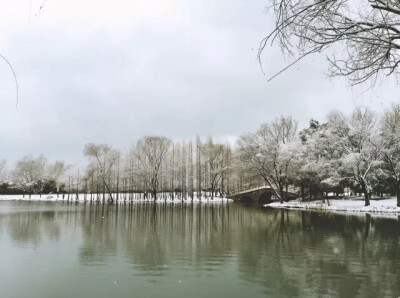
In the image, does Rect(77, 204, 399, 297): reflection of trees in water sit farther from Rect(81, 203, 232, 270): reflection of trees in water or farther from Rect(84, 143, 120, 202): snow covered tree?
Rect(84, 143, 120, 202): snow covered tree

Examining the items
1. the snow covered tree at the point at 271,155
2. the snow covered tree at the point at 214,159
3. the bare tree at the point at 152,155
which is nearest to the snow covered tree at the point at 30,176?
the bare tree at the point at 152,155

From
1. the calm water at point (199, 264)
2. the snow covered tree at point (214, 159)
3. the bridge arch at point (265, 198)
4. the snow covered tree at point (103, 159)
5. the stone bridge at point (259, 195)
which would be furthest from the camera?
the snow covered tree at point (214, 159)

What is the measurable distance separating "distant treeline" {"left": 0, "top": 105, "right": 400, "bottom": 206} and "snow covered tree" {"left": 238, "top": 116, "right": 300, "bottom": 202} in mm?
132

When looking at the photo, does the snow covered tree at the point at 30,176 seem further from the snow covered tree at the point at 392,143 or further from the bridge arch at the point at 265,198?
the snow covered tree at the point at 392,143

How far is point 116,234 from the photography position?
19.7 meters

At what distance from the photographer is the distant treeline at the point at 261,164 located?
126 feet

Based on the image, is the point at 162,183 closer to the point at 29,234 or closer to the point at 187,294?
the point at 29,234

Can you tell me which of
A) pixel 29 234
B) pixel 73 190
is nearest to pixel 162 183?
pixel 73 190

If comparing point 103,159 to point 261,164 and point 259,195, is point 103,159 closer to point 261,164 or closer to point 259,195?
point 259,195

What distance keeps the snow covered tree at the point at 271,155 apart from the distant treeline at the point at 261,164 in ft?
0.43

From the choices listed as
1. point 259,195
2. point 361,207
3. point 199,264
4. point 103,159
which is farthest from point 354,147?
point 103,159

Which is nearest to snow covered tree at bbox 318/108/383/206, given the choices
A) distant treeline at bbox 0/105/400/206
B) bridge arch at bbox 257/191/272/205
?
distant treeline at bbox 0/105/400/206

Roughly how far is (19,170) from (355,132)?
8214 cm

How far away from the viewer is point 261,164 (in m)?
53.2
